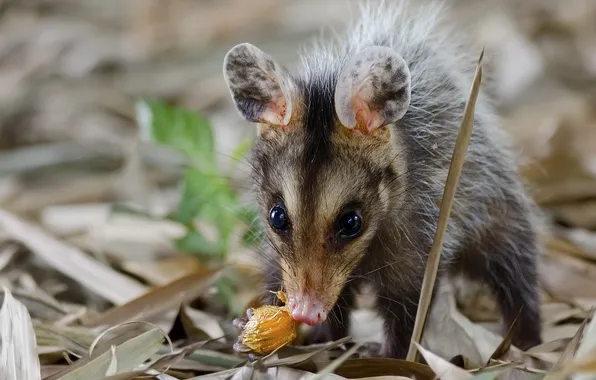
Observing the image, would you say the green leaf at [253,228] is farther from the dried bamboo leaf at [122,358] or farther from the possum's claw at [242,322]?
the dried bamboo leaf at [122,358]

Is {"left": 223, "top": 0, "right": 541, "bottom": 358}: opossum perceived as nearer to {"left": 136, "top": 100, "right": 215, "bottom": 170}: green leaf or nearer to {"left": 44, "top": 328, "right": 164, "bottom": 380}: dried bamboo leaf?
{"left": 44, "top": 328, "right": 164, "bottom": 380}: dried bamboo leaf

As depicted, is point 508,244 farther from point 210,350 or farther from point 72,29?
point 72,29

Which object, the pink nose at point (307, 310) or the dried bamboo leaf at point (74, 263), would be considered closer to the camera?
the pink nose at point (307, 310)

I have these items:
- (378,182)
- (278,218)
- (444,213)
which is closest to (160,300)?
(278,218)

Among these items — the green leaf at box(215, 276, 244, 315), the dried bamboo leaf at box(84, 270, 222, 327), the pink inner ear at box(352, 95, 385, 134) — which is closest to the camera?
the pink inner ear at box(352, 95, 385, 134)

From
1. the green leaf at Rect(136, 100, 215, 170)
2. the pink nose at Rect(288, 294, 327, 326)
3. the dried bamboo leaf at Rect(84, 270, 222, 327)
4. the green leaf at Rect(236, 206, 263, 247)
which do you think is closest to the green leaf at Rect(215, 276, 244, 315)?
Answer: the dried bamboo leaf at Rect(84, 270, 222, 327)

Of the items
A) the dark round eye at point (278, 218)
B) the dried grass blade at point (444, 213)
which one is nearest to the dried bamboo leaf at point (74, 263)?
the dark round eye at point (278, 218)
